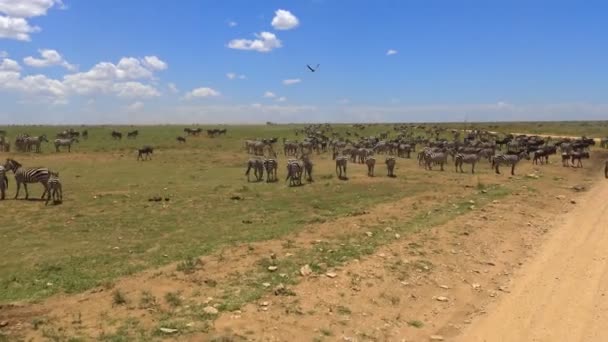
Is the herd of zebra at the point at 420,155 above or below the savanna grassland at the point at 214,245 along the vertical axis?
above

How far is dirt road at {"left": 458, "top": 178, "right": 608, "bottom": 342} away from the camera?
32.0ft

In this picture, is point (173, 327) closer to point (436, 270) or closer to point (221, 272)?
point (221, 272)

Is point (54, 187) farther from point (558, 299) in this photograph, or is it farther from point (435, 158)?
point (435, 158)

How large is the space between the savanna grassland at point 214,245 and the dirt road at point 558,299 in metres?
1.04

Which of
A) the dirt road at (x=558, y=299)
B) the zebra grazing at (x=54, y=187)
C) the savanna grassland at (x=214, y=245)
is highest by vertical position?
the zebra grazing at (x=54, y=187)

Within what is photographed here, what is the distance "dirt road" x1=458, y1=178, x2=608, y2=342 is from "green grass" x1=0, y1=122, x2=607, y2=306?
397 cm

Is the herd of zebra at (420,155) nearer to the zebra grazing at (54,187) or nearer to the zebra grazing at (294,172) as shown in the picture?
the zebra grazing at (294,172)

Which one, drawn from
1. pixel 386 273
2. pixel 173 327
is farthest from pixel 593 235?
pixel 173 327

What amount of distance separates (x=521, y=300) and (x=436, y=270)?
2281mm

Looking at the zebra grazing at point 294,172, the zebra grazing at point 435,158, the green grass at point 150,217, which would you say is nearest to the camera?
the green grass at point 150,217

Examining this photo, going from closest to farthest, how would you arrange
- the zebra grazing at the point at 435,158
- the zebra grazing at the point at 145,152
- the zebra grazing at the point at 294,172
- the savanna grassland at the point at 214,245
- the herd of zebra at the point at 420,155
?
the savanna grassland at the point at 214,245, the zebra grazing at the point at 294,172, the herd of zebra at the point at 420,155, the zebra grazing at the point at 435,158, the zebra grazing at the point at 145,152

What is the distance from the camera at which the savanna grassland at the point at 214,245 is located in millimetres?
9680

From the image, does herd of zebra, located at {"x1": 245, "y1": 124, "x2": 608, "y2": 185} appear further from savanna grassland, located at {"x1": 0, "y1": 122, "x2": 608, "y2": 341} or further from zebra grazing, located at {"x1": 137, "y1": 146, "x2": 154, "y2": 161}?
Answer: zebra grazing, located at {"x1": 137, "y1": 146, "x2": 154, "y2": 161}

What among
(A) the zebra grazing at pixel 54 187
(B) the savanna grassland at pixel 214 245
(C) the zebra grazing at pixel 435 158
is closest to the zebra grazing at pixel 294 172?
(B) the savanna grassland at pixel 214 245
